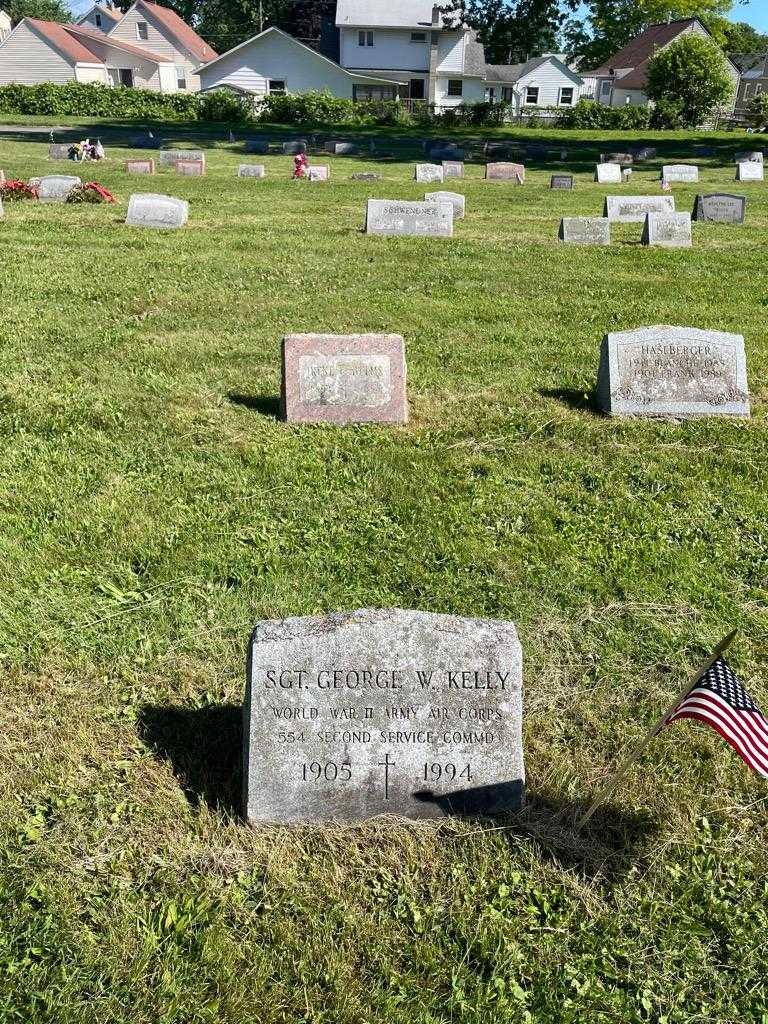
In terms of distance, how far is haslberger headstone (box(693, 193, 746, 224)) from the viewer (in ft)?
63.5

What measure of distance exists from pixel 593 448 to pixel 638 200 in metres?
14.3

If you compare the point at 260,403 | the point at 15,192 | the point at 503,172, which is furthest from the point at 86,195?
the point at 503,172

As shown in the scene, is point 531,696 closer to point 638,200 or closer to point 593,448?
point 593,448

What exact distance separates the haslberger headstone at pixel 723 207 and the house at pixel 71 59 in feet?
169

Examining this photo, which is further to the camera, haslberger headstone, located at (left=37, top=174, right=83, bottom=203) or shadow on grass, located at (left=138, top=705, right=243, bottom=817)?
haslberger headstone, located at (left=37, top=174, right=83, bottom=203)

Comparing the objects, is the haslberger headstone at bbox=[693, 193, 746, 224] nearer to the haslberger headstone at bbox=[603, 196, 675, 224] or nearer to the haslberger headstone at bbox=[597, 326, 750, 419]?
the haslberger headstone at bbox=[603, 196, 675, 224]

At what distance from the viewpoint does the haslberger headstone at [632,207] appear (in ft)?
62.6

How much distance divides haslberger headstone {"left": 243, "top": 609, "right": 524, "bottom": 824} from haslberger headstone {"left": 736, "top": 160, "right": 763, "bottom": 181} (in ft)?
103

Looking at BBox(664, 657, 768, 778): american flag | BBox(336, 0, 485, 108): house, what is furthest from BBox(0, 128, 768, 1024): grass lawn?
A: BBox(336, 0, 485, 108): house

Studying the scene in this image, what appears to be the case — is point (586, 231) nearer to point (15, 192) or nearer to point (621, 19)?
point (15, 192)

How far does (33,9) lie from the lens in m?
95.1

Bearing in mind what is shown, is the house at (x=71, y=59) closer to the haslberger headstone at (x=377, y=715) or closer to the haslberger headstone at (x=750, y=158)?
the haslberger headstone at (x=750, y=158)

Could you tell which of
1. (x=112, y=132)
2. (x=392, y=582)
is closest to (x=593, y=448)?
(x=392, y=582)

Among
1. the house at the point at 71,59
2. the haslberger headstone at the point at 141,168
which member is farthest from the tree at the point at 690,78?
the house at the point at 71,59
